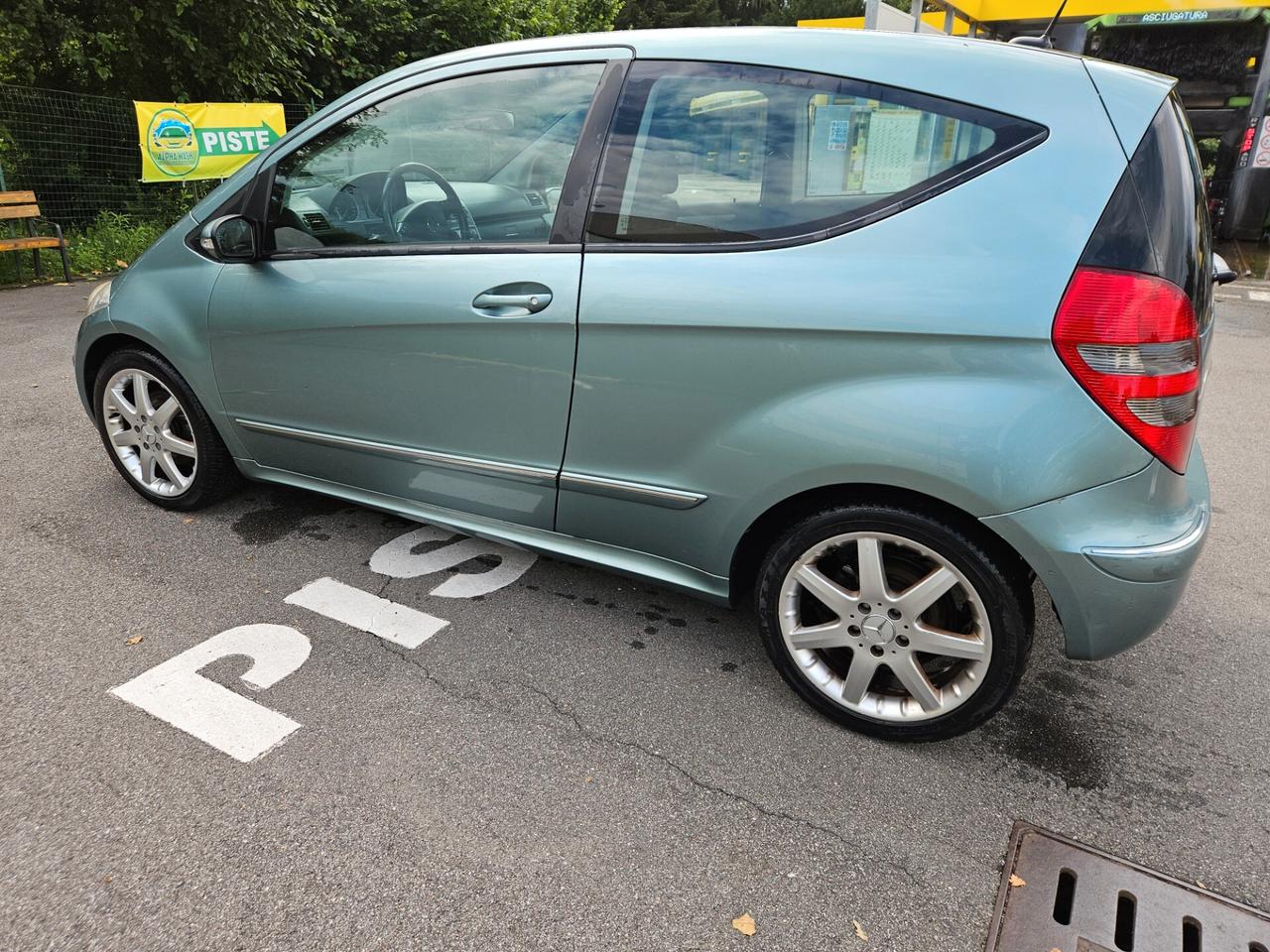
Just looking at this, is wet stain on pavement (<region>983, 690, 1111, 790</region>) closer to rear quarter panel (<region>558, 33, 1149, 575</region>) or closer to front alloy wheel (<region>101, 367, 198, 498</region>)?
rear quarter panel (<region>558, 33, 1149, 575</region>)

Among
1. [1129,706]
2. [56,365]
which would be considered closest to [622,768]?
[1129,706]

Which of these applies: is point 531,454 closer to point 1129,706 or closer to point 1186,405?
point 1186,405

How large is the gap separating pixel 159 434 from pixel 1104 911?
3.48m

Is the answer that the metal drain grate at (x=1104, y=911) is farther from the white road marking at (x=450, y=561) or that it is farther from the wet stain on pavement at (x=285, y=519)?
the wet stain on pavement at (x=285, y=519)

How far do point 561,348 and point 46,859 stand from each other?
166cm

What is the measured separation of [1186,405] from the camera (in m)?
1.87

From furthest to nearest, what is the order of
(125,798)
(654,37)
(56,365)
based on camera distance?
(56,365) < (654,37) < (125,798)

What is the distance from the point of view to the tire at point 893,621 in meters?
2.00

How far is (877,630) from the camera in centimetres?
213

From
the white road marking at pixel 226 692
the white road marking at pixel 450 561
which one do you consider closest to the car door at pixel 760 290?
the white road marking at pixel 450 561

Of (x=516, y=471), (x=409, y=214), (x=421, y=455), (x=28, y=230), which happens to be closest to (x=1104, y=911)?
(x=516, y=471)

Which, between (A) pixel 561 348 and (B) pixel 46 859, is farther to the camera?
(A) pixel 561 348

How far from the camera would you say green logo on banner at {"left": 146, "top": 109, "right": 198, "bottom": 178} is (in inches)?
368

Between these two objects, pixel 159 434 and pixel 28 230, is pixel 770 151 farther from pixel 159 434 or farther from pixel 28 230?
pixel 28 230
